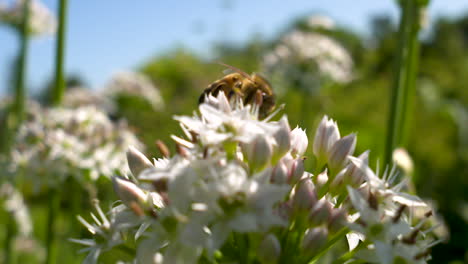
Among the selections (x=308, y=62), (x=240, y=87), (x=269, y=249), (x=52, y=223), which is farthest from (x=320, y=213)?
(x=308, y=62)

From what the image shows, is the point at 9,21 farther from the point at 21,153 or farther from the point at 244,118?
the point at 244,118

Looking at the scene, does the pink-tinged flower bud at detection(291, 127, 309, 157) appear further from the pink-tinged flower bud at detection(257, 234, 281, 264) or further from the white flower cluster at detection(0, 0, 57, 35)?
the white flower cluster at detection(0, 0, 57, 35)

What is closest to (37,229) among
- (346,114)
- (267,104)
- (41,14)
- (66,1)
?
(41,14)

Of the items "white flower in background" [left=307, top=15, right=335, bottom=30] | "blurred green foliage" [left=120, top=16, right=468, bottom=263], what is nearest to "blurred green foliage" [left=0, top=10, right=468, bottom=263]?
"blurred green foliage" [left=120, top=16, right=468, bottom=263]

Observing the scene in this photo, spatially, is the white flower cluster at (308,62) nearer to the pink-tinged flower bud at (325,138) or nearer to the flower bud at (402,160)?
the flower bud at (402,160)

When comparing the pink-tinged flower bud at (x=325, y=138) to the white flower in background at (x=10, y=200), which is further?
the white flower in background at (x=10, y=200)

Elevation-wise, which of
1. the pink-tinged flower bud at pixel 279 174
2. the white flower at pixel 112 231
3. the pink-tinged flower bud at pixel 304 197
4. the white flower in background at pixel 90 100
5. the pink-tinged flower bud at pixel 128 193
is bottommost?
the white flower in background at pixel 90 100

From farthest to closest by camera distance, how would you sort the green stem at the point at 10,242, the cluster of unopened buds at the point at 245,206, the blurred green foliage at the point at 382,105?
the blurred green foliage at the point at 382,105, the green stem at the point at 10,242, the cluster of unopened buds at the point at 245,206

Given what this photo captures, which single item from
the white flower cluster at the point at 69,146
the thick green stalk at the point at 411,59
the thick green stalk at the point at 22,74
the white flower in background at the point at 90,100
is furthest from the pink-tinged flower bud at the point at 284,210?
the white flower in background at the point at 90,100
